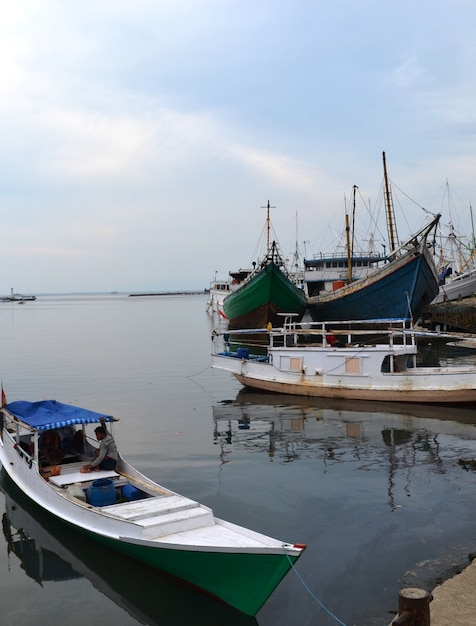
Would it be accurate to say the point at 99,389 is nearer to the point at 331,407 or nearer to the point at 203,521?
the point at 331,407

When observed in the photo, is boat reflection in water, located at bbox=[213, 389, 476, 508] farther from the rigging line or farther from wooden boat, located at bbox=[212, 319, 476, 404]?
the rigging line

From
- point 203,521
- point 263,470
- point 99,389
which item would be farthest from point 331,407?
point 203,521

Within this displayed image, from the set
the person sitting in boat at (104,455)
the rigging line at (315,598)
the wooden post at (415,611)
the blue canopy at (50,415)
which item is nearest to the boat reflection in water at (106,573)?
the rigging line at (315,598)

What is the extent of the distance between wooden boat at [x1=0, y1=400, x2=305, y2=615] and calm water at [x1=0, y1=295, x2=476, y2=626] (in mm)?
582

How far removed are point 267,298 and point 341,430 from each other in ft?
98.1

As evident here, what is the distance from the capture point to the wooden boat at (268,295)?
49.4m

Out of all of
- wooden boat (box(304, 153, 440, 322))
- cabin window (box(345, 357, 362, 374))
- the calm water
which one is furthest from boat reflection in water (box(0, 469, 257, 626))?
wooden boat (box(304, 153, 440, 322))

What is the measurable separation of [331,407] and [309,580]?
49.1 feet

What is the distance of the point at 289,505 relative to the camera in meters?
13.5

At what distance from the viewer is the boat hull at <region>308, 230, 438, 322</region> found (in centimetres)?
4328

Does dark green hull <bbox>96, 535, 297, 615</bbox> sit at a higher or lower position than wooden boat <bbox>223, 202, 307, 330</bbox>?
lower

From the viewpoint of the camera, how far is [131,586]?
390 inches

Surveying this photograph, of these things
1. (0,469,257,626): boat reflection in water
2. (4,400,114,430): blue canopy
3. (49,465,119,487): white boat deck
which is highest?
(4,400,114,430): blue canopy

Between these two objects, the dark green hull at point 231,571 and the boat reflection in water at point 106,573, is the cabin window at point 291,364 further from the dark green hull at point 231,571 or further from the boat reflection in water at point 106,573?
the dark green hull at point 231,571
